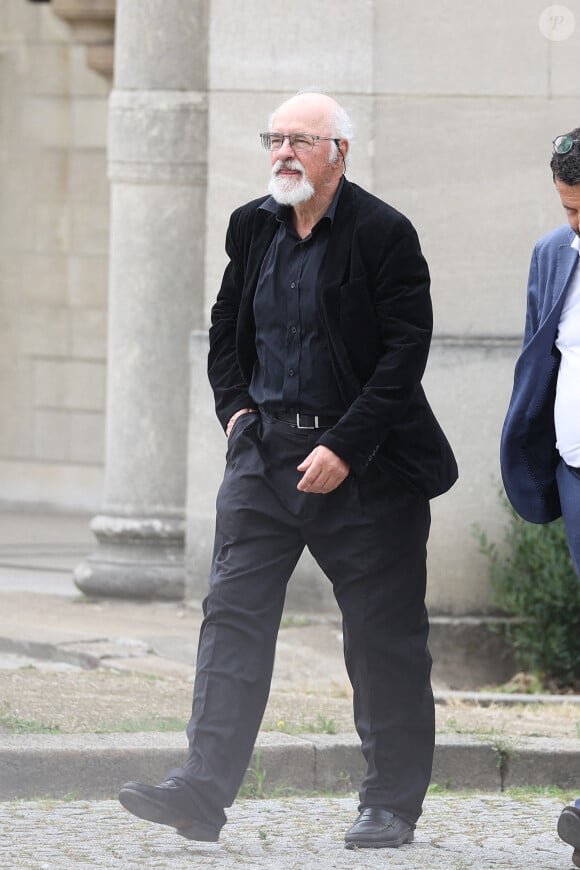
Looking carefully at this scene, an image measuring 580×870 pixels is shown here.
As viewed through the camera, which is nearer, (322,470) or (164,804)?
(164,804)

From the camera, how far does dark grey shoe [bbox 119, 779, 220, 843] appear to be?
171 inches

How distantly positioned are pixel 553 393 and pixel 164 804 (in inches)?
52.4

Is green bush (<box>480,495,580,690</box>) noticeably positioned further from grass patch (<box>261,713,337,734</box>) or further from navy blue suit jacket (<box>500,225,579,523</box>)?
navy blue suit jacket (<box>500,225,579,523</box>)

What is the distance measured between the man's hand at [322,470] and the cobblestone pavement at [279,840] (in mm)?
890

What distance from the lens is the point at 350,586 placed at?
4.70 metres

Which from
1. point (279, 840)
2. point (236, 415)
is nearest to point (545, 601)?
point (279, 840)

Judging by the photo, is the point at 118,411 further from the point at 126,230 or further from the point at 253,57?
the point at 253,57

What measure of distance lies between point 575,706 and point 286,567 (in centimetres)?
266

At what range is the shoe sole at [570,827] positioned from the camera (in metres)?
4.45

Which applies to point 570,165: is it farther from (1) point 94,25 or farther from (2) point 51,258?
(2) point 51,258

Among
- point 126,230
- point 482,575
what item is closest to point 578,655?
point 482,575

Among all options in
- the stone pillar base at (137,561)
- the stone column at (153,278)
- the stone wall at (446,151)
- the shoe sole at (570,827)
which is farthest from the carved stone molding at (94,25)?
the shoe sole at (570,827)

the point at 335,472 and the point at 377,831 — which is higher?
the point at 335,472

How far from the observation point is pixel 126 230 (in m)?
8.77
